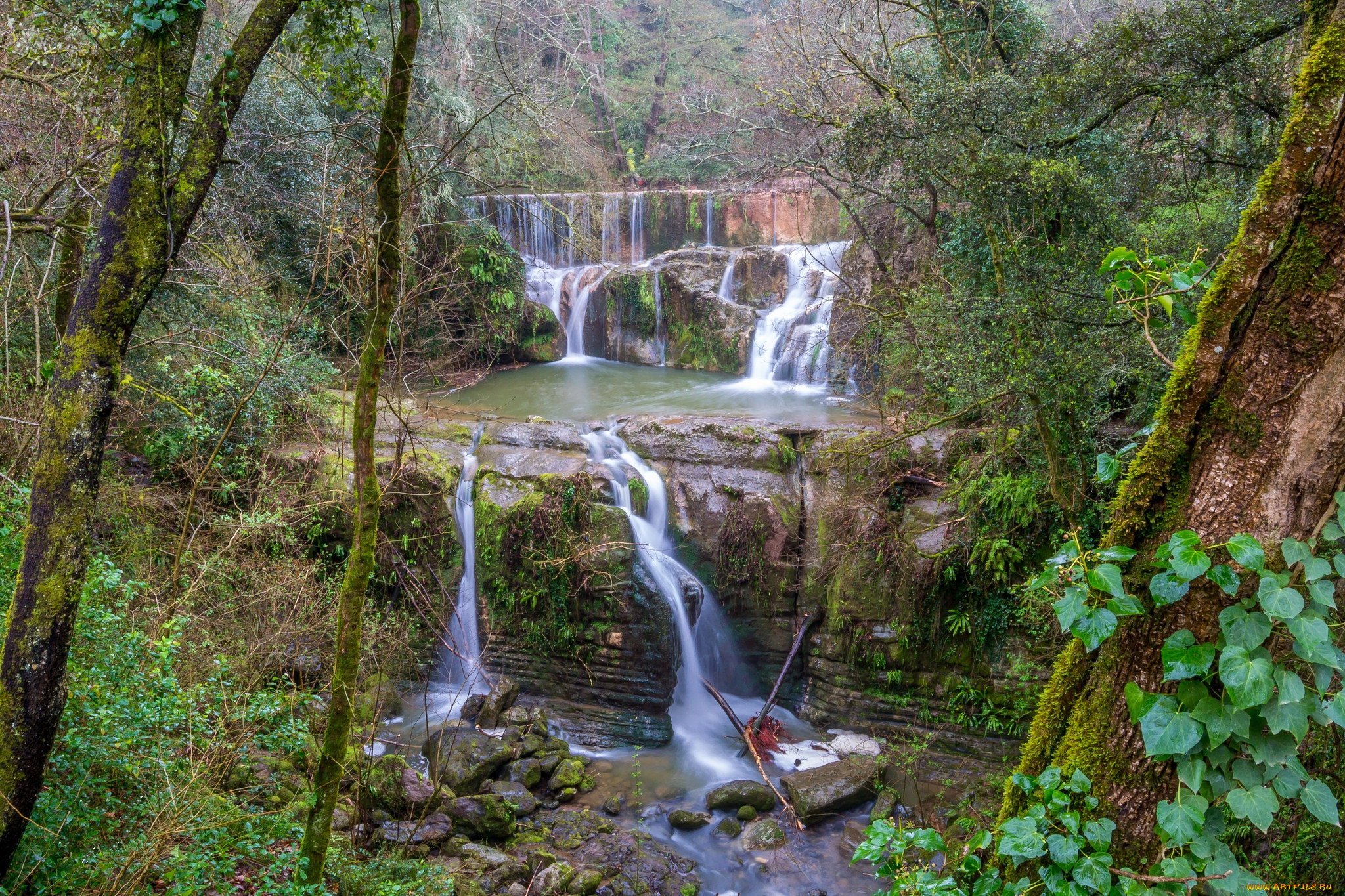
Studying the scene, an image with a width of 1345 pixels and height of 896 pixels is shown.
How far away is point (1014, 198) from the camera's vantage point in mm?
5887

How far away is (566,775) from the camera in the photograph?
7.00m

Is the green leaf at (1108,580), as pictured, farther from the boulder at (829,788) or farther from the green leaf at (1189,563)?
the boulder at (829,788)

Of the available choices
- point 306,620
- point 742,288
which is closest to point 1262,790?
Result: point 306,620

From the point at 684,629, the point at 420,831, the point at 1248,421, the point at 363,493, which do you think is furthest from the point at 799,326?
the point at 1248,421

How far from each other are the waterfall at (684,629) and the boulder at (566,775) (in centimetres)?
131

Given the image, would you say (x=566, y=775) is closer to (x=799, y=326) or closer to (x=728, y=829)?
(x=728, y=829)

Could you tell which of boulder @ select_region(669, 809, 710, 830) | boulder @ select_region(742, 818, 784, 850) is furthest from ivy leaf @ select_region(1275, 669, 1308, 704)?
boulder @ select_region(669, 809, 710, 830)

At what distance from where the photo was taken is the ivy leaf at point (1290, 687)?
5.02 ft

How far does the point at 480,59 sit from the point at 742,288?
705 cm

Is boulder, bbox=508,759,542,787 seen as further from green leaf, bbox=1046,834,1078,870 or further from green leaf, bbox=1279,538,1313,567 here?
green leaf, bbox=1279,538,1313,567

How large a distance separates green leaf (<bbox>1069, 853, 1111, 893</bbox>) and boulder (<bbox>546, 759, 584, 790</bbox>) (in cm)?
589

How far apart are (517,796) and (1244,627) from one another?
631 centimetres

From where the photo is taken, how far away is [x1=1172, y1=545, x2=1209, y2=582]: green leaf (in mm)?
1677

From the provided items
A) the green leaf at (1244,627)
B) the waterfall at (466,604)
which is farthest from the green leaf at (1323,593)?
the waterfall at (466,604)
